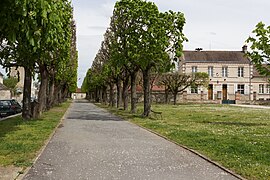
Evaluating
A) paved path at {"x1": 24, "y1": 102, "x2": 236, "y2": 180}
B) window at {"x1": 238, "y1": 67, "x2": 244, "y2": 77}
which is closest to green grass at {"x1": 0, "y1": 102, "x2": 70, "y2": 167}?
paved path at {"x1": 24, "y1": 102, "x2": 236, "y2": 180}

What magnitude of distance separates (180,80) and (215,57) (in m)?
17.9

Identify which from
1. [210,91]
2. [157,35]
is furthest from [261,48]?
[210,91]

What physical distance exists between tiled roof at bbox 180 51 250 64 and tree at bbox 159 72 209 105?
489 inches

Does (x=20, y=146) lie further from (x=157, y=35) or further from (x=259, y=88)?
(x=259, y=88)

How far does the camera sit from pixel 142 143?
14086mm

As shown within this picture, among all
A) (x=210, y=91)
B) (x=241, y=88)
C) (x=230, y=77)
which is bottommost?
(x=210, y=91)

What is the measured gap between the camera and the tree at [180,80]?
218 ft

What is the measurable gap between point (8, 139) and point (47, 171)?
5.93 m

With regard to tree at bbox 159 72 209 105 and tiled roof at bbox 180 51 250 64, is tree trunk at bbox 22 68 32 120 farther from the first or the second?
tiled roof at bbox 180 51 250 64

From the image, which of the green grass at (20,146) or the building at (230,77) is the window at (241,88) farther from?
the green grass at (20,146)

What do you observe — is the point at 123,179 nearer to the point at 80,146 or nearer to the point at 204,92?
the point at 80,146

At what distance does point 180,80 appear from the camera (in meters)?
67.0

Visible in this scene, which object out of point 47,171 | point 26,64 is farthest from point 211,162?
point 26,64

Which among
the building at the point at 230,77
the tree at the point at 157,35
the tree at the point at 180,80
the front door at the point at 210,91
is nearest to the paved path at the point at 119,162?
the tree at the point at 157,35
